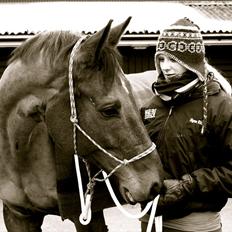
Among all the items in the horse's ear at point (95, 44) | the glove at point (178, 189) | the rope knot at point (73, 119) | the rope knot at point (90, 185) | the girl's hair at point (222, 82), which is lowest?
the rope knot at point (90, 185)

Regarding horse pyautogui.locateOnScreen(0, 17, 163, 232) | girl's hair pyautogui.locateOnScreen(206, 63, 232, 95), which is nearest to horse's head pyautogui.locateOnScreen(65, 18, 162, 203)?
horse pyautogui.locateOnScreen(0, 17, 163, 232)

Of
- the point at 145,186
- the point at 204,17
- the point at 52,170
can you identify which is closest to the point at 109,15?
the point at 204,17

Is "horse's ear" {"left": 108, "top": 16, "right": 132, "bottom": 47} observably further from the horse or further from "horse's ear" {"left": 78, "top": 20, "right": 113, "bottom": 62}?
"horse's ear" {"left": 78, "top": 20, "right": 113, "bottom": 62}

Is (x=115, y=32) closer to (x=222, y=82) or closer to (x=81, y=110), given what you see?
(x=81, y=110)

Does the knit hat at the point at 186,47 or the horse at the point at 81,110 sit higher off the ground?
the knit hat at the point at 186,47

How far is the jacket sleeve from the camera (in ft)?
8.77

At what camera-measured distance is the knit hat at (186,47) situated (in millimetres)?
2750

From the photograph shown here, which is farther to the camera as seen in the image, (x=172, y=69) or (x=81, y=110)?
(x=172, y=69)

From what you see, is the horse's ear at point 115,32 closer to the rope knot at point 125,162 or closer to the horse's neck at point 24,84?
the horse's neck at point 24,84

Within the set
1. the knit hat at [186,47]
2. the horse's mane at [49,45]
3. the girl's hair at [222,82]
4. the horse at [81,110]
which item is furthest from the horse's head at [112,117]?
the girl's hair at [222,82]

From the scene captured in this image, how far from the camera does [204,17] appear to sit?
34.0 feet

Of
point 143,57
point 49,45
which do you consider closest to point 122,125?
point 49,45

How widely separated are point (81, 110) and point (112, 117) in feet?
0.50

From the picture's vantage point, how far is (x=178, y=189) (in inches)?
105
